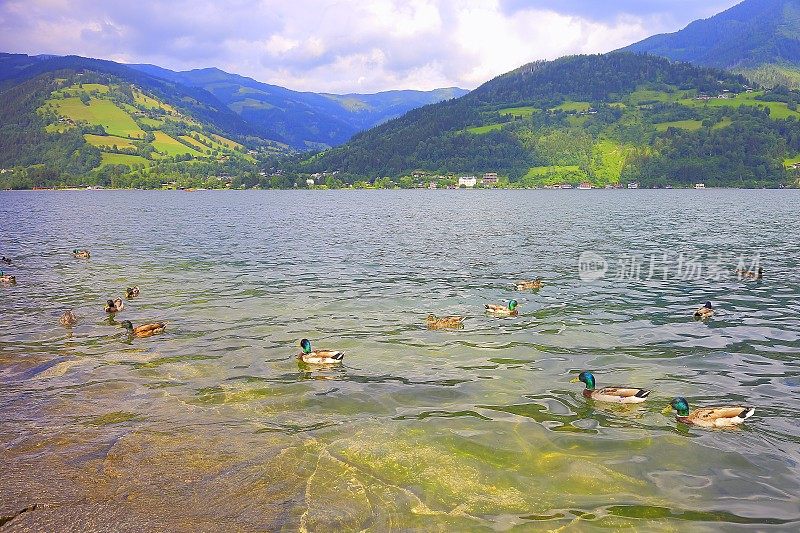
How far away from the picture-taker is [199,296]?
3142 cm

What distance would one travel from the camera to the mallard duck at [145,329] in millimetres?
23156

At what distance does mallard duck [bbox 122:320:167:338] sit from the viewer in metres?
23.2

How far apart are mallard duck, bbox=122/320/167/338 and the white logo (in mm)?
25254

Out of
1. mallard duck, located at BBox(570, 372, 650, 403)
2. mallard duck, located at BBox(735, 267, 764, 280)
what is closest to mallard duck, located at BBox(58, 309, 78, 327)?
mallard duck, located at BBox(570, 372, 650, 403)

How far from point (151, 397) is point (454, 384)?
29.4 ft

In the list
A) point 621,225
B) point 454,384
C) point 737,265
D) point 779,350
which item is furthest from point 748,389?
point 621,225

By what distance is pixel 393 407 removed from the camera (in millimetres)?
16172

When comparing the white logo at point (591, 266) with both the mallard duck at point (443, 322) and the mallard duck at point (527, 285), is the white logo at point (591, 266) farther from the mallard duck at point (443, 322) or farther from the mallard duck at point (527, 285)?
the mallard duck at point (443, 322)

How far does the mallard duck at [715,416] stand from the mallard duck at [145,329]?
1929 cm

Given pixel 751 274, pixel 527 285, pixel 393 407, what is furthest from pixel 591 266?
pixel 393 407

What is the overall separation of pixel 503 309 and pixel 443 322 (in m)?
3.68

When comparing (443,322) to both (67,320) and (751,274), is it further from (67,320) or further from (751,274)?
(751,274)

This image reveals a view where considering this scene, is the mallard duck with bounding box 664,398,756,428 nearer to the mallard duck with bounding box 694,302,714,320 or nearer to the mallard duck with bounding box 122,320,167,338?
the mallard duck with bounding box 694,302,714,320

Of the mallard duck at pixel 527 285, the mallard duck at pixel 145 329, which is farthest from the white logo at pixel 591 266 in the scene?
the mallard duck at pixel 145 329
